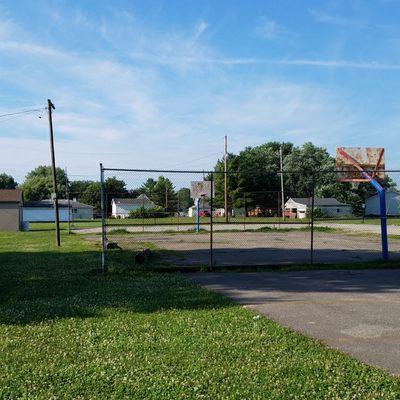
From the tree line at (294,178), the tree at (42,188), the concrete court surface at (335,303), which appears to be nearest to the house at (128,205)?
the concrete court surface at (335,303)

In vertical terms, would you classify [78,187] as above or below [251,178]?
above

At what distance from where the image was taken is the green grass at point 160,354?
4.43 metres

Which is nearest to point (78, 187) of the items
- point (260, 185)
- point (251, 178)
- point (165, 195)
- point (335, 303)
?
point (260, 185)

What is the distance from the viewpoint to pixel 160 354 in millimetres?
5480

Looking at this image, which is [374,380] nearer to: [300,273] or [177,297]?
[177,297]

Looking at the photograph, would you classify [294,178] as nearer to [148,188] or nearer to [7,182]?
[148,188]

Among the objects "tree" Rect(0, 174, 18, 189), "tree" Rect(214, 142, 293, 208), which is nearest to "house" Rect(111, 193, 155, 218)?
"tree" Rect(214, 142, 293, 208)

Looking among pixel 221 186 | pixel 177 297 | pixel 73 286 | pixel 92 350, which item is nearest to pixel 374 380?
pixel 92 350

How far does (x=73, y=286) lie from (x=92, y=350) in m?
4.87

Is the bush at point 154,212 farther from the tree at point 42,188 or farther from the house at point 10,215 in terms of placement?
the tree at point 42,188

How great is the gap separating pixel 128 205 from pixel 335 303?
12.4 m

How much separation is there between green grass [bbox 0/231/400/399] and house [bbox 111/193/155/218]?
313 inches

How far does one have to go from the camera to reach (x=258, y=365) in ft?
16.7

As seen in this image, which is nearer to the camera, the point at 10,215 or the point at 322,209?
the point at 322,209
